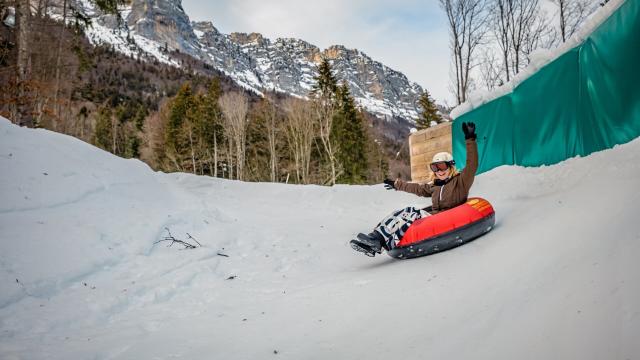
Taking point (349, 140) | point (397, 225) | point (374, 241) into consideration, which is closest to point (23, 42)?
point (374, 241)

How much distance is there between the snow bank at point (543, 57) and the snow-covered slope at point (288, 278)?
6.04ft

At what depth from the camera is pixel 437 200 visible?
4.26 metres

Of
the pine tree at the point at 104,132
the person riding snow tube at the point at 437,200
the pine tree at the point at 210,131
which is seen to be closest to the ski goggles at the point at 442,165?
the person riding snow tube at the point at 437,200

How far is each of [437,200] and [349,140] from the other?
2322 centimetres

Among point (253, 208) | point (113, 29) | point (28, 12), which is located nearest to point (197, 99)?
point (28, 12)

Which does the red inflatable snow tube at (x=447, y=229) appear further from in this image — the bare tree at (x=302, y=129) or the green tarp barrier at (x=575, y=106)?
the bare tree at (x=302, y=129)

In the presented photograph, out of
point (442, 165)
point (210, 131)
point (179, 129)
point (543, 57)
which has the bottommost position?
point (442, 165)

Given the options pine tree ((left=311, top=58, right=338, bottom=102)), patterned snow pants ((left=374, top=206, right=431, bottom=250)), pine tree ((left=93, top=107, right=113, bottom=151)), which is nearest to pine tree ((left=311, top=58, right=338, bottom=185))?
pine tree ((left=311, top=58, right=338, bottom=102))

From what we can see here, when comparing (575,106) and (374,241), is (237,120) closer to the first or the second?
(575,106)


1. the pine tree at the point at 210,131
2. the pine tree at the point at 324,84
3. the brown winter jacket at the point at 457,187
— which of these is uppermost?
the pine tree at the point at 324,84

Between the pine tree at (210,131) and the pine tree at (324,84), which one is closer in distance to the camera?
the pine tree at (324,84)

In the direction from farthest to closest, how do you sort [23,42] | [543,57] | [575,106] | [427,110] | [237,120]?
[427,110] < [237,120] < [23,42] < [543,57] < [575,106]

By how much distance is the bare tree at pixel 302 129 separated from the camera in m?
25.8

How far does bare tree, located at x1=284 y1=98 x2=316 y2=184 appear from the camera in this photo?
84.5 feet
